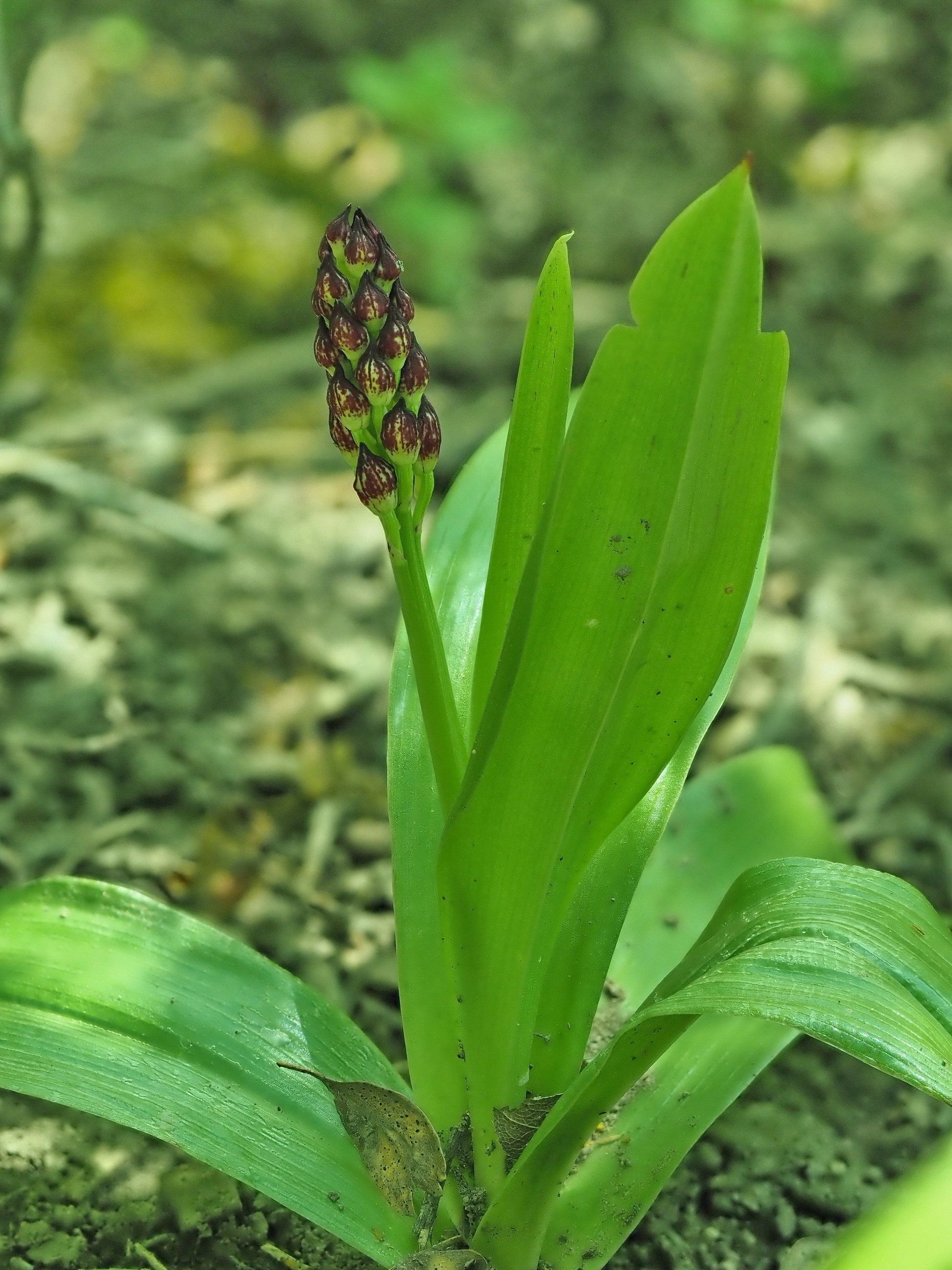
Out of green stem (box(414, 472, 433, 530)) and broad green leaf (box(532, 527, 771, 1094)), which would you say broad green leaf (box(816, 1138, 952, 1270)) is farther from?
green stem (box(414, 472, 433, 530))

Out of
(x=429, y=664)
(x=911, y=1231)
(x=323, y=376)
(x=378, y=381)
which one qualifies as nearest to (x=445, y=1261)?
(x=911, y=1231)

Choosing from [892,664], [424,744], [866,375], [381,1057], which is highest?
[866,375]

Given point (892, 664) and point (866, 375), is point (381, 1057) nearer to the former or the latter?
point (892, 664)

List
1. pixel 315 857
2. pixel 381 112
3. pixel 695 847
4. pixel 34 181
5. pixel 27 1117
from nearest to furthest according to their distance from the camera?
1. pixel 27 1117
2. pixel 695 847
3. pixel 315 857
4. pixel 34 181
5. pixel 381 112

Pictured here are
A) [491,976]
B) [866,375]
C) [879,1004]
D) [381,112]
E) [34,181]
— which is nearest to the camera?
[879,1004]

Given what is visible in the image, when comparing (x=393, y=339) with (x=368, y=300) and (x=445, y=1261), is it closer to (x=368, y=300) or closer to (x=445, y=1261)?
(x=368, y=300)

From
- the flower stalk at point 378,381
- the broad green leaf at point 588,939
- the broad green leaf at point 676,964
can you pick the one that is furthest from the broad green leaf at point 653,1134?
the flower stalk at point 378,381

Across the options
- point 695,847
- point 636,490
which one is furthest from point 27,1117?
point 636,490
